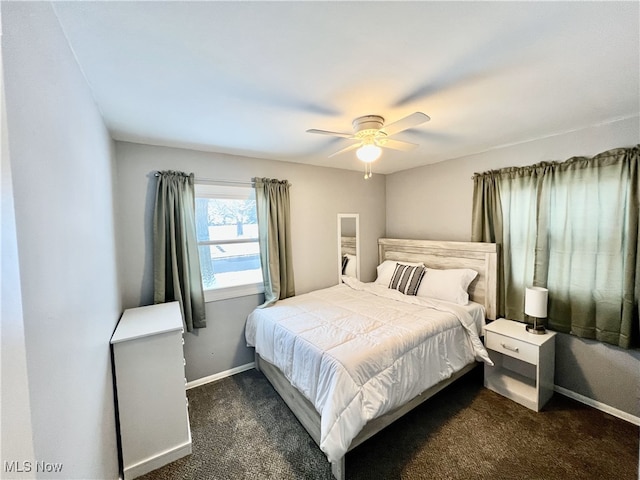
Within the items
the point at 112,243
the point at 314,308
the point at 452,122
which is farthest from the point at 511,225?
the point at 112,243

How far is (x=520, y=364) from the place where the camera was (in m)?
2.59

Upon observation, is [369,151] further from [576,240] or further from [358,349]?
[576,240]

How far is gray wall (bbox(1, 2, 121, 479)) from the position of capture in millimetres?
585

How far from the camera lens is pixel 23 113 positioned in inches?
25.9

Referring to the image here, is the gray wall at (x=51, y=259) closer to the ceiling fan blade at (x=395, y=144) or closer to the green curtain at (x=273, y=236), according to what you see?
the green curtain at (x=273, y=236)

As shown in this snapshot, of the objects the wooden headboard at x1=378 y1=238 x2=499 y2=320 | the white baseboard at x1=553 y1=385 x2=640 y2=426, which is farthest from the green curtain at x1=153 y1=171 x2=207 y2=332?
the white baseboard at x1=553 y1=385 x2=640 y2=426

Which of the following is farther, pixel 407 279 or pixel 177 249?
pixel 407 279

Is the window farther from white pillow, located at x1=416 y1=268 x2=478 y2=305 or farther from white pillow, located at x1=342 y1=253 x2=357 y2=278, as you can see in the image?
white pillow, located at x1=416 y1=268 x2=478 y2=305

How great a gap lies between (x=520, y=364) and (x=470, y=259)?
3.71 feet

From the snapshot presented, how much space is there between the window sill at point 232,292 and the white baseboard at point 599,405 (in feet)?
10.2

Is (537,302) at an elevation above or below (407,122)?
below

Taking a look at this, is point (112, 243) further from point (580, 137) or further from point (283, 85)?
point (580, 137)

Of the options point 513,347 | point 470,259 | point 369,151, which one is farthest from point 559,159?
point 369,151

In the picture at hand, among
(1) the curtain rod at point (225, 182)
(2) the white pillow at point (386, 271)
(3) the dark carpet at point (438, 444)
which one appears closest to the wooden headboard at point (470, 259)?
(2) the white pillow at point (386, 271)
